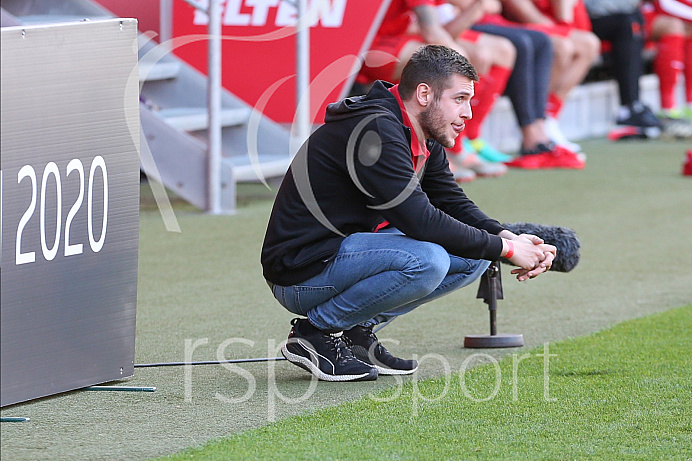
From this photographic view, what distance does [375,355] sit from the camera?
3.00 m

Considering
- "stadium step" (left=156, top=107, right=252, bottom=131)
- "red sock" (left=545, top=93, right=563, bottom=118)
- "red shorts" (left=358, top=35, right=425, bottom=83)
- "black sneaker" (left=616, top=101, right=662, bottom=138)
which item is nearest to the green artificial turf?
"stadium step" (left=156, top=107, right=252, bottom=131)

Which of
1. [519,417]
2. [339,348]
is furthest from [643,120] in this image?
[519,417]

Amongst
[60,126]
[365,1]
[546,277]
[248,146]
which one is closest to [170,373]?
[60,126]

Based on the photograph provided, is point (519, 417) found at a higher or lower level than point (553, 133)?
higher

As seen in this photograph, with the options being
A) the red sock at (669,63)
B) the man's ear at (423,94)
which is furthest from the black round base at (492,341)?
the red sock at (669,63)

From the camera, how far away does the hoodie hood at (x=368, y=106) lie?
2.80 metres

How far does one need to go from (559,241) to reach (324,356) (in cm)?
74

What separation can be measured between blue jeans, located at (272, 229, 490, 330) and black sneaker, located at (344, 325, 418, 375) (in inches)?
3.6

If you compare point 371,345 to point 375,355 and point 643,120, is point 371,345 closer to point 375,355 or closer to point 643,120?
point 375,355

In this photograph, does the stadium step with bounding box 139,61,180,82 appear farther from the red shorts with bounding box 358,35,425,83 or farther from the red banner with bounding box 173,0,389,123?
the red shorts with bounding box 358,35,425,83

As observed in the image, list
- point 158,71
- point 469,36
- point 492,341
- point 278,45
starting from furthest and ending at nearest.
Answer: point 469,36, point 278,45, point 158,71, point 492,341

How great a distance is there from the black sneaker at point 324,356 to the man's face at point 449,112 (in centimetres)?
57

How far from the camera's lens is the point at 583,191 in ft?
22.3

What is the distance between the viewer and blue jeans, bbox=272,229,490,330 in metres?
2.79
